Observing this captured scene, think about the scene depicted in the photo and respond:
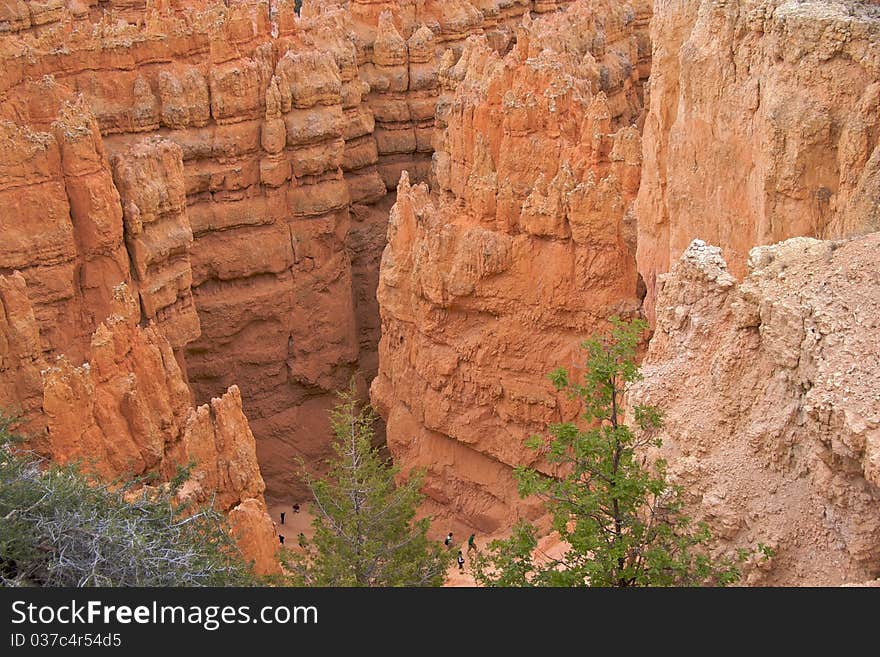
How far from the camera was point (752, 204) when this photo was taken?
12000 millimetres

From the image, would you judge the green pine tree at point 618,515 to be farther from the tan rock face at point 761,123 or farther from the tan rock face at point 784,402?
the tan rock face at point 761,123

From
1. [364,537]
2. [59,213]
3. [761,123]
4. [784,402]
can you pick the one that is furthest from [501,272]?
[784,402]

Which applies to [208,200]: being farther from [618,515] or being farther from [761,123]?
[618,515]

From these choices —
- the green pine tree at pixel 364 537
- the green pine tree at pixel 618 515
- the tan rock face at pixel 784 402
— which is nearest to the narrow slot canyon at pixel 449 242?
A: the tan rock face at pixel 784 402

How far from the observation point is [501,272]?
17.4m

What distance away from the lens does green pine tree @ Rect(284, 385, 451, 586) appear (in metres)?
11.8

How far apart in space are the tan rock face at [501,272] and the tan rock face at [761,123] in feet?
8.31

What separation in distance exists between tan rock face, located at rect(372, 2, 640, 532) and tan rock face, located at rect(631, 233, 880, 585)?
6.78 metres

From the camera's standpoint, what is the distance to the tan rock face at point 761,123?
10602 millimetres

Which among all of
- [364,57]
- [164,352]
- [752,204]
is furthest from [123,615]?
[364,57]

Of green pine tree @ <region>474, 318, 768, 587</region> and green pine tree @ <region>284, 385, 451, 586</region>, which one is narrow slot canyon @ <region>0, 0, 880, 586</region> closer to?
green pine tree @ <region>474, 318, 768, 587</region>

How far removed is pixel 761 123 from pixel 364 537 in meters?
5.91

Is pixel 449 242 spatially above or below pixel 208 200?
above

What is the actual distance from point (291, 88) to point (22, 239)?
26.1 feet
